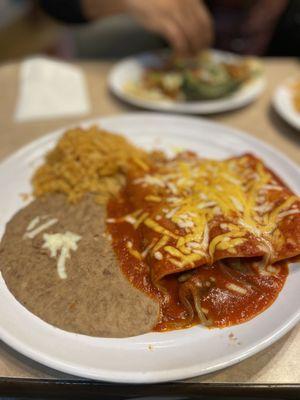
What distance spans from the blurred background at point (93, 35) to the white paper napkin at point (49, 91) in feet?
1.60

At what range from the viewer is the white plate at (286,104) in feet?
5.75

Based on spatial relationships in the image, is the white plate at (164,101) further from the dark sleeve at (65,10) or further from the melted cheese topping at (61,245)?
the melted cheese topping at (61,245)

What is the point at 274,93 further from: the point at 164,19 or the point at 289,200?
the point at 289,200

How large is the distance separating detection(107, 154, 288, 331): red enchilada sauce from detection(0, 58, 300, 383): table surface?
0.11 m

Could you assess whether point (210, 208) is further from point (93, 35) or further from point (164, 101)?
point (93, 35)

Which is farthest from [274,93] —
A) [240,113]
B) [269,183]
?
[269,183]

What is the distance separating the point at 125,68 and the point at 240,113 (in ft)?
2.35

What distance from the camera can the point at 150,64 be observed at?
91.2 inches

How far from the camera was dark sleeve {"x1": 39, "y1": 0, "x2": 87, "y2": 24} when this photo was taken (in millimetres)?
2362

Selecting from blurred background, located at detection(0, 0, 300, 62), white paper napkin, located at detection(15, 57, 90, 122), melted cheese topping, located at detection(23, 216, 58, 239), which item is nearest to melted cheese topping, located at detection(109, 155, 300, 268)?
melted cheese topping, located at detection(23, 216, 58, 239)

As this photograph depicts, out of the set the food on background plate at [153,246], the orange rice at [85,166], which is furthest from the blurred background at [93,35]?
the food on background plate at [153,246]

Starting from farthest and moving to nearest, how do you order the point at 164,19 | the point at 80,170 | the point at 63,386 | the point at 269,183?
the point at 164,19, the point at 80,170, the point at 269,183, the point at 63,386

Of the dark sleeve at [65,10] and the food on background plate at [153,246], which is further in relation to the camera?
the dark sleeve at [65,10]

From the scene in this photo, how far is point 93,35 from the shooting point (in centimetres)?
381
